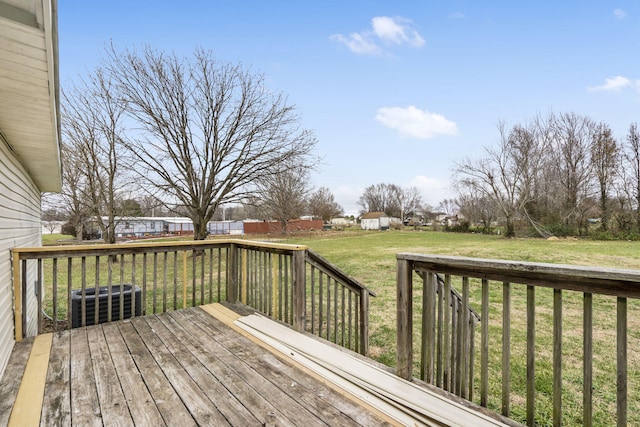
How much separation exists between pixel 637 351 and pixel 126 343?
221 inches

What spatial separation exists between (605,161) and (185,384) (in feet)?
91.2

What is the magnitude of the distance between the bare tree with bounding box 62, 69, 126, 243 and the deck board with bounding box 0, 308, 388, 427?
29.5ft

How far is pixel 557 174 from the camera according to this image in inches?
867

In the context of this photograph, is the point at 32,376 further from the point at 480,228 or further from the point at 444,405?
the point at 480,228

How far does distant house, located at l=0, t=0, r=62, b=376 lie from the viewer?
1199 millimetres

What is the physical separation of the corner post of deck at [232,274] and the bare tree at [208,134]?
7739mm

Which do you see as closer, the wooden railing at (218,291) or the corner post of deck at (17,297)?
the corner post of deck at (17,297)

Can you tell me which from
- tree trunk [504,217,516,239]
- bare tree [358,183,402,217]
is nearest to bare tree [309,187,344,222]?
bare tree [358,183,402,217]

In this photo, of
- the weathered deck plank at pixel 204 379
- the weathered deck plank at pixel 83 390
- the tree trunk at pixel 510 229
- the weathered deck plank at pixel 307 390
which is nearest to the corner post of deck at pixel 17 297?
the weathered deck plank at pixel 83 390

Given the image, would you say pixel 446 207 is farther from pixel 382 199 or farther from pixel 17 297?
pixel 17 297

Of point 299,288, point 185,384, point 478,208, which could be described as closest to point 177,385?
point 185,384

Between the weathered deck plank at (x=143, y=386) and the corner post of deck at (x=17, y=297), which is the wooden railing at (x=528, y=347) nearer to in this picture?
the weathered deck plank at (x=143, y=386)

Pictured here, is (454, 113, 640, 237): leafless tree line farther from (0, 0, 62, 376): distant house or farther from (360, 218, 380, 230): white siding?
(0, 0, 62, 376): distant house

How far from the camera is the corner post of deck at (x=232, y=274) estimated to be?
392 centimetres
